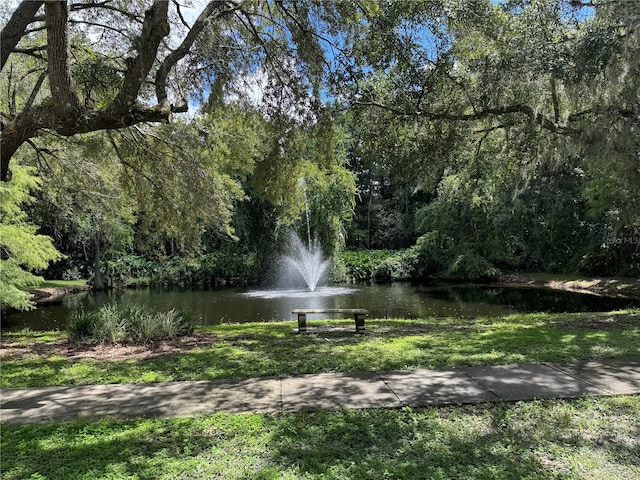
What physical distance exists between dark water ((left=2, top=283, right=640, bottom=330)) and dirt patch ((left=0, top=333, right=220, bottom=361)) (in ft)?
15.6

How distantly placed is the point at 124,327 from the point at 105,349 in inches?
30.2

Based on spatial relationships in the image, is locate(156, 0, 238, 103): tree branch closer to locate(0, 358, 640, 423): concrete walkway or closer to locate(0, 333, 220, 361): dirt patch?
locate(0, 333, 220, 361): dirt patch

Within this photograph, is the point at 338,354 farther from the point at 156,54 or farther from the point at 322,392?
the point at 156,54

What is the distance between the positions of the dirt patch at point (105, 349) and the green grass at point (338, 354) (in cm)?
17

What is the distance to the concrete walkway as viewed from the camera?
14.2ft

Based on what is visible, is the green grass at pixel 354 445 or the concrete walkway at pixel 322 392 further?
the concrete walkway at pixel 322 392

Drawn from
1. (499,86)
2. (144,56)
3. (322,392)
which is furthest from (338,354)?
(499,86)

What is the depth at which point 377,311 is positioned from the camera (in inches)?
619

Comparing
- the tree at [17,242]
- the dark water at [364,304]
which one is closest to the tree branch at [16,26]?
the tree at [17,242]

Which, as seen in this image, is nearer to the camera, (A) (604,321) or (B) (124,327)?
(B) (124,327)

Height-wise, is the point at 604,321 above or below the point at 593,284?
above

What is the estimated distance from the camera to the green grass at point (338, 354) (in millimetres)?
5586

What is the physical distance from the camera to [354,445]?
3.48m

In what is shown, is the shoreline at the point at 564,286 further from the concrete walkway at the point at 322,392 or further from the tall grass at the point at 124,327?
the concrete walkway at the point at 322,392
